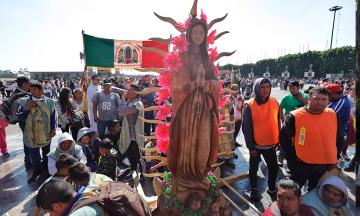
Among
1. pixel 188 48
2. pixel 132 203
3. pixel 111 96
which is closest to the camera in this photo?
pixel 132 203

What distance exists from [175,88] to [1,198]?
4113mm

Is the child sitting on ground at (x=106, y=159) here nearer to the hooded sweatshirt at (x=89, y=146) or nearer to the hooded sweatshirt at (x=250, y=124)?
the hooded sweatshirt at (x=89, y=146)

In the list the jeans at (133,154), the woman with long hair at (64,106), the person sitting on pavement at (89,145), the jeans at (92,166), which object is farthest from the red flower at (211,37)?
the woman with long hair at (64,106)

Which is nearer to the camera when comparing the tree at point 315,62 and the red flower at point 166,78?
the red flower at point 166,78

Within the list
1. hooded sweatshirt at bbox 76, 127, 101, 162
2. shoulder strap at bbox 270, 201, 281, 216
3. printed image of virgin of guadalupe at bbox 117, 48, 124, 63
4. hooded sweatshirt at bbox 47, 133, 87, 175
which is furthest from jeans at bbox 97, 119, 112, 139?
shoulder strap at bbox 270, 201, 281, 216

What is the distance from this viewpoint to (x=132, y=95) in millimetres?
3947

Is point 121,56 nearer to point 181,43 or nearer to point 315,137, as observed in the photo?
point 181,43

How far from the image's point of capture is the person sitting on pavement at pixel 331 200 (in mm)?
2285

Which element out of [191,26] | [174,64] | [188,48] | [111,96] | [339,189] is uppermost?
[191,26]

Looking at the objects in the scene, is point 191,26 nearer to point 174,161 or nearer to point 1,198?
point 174,161

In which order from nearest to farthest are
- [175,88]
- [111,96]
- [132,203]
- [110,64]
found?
[132,203] < [175,88] < [111,96] < [110,64]

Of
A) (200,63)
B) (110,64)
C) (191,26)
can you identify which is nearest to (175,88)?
(200,63)

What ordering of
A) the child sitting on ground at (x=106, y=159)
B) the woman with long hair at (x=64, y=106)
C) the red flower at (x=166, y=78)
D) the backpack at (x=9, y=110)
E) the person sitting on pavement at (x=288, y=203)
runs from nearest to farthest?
the person sitting on pavement at (x=288, y=203) → the red flower at (x=166, y=78) → the child sitting on ground at (x=106, y=159) → the backpack at (x=9, y=110) → the woman with long hair at (x=64, y=106)

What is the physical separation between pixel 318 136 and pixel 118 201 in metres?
2.80
